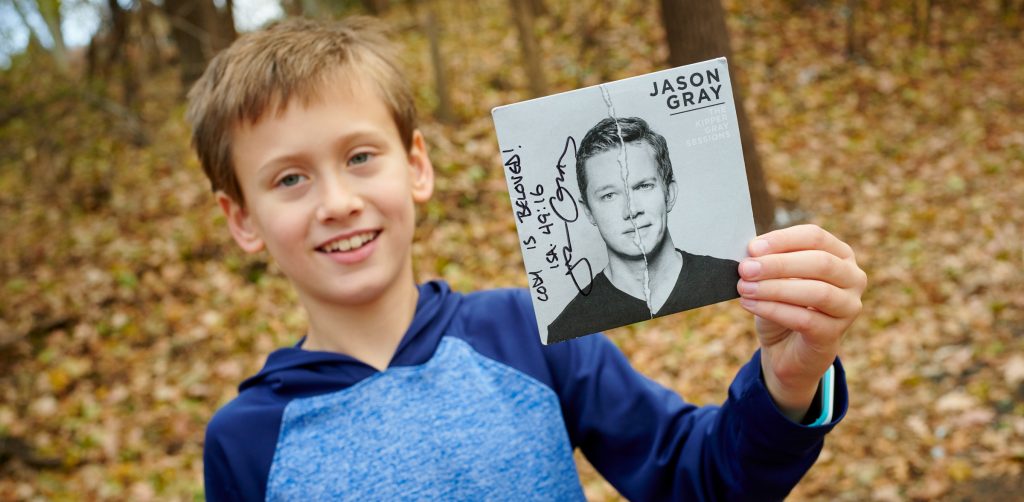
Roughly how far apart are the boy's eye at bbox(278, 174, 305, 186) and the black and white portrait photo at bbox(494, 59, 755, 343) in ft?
2.10

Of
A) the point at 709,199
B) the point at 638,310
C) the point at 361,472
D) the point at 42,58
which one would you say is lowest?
the point at 361,472

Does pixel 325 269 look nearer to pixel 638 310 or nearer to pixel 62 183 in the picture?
pixel 638 310

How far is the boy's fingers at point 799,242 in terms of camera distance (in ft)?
4.47

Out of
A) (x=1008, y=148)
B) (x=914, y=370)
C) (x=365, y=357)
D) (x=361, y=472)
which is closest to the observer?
(x=361, y=472)

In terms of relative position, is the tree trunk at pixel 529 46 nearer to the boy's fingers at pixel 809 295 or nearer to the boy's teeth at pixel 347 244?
the boy's teeth at pixel 347 244

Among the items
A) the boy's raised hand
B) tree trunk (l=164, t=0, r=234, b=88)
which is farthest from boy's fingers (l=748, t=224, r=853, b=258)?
tree trunk (l=164, t=0, r=234, b=88)

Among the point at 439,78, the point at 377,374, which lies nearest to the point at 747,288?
the point at 377,374

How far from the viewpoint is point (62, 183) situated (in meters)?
7.95

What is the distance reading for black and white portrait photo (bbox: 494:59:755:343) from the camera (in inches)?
54.6

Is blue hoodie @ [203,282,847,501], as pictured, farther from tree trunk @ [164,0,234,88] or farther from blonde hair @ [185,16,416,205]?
tree trunk @ [164,0,234,88]

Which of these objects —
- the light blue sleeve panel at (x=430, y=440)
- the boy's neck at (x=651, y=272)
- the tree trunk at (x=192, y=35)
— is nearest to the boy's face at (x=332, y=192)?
the light blue sleeve panel at (x=430, y=440)

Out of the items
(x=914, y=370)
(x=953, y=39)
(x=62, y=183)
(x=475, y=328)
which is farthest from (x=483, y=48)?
(x=475, y=328)

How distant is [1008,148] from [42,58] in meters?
11.0

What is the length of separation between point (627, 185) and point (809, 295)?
371 mm
